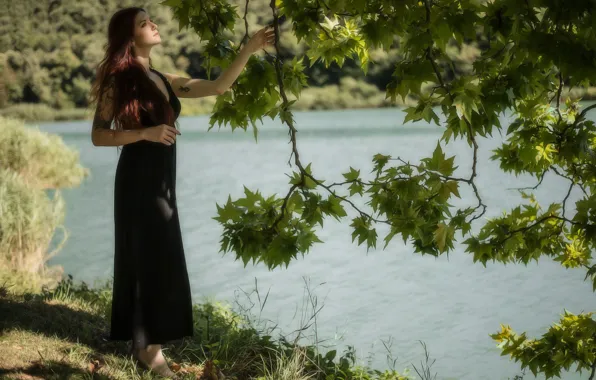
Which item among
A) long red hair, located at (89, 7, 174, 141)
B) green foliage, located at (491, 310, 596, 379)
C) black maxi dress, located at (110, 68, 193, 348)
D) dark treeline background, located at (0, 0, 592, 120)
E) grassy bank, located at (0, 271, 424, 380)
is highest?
dark treeline background, located at (0, 0, 592, 120)

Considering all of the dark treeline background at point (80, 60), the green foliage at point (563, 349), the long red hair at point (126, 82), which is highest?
the dark treeline background at point (80, 60)

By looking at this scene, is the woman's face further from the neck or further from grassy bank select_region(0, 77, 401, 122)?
grassy bank select_region(0, 77, 401, 122)

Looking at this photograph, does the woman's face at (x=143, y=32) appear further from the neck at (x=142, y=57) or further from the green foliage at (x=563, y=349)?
the green foliage at (x=563, y=349)

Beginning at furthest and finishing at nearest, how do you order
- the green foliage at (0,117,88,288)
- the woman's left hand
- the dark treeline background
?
the dark treeline background → the green foliage at (0,117,88,288) → the woman's left hand

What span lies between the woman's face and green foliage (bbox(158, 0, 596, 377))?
111mm

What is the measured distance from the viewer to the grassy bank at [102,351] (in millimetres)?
2859

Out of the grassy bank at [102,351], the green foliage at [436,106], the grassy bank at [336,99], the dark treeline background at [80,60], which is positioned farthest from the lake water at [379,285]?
the grassy bank at [336,99]

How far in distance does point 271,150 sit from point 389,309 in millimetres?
17230

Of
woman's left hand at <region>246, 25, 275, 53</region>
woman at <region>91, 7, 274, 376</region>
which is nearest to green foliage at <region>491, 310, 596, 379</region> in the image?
woman at <region>91, 7, 274, 376</region>

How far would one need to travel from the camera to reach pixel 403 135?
24.2m

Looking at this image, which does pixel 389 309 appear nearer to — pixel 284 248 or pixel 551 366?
pixel 551 366

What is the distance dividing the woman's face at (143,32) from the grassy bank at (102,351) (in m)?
1.20

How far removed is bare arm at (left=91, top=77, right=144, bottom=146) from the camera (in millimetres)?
2609

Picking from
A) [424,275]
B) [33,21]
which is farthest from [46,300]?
[33,21]
